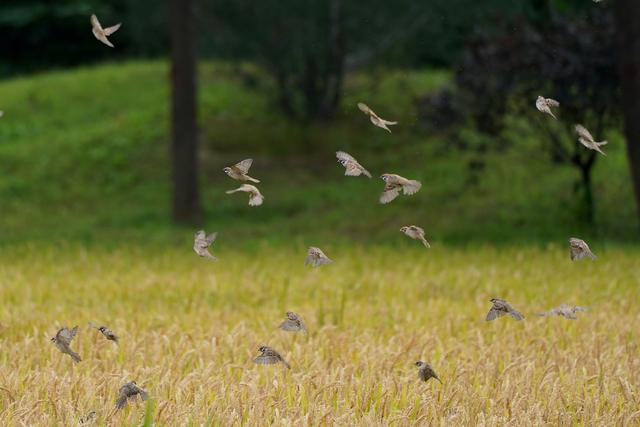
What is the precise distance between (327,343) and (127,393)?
5.82ft

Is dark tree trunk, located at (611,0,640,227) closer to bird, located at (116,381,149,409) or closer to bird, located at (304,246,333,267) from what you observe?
bird, located at (304,246,333,267)

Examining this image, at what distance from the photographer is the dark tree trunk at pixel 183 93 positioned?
51.2 feet

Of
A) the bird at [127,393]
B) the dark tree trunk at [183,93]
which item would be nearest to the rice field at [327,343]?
the bird at [127,393]

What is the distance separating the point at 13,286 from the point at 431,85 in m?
18.7

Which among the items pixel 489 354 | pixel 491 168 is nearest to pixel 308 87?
pixel 491 168

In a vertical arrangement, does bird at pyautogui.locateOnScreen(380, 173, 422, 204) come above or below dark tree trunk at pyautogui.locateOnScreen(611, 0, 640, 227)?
above

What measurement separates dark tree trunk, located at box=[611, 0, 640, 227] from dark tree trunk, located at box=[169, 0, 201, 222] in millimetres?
6925

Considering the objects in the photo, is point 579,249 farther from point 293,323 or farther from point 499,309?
point 293,323

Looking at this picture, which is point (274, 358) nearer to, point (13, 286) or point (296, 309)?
point (296, 309)

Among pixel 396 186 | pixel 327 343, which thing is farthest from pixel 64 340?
Result: pixel 396 186

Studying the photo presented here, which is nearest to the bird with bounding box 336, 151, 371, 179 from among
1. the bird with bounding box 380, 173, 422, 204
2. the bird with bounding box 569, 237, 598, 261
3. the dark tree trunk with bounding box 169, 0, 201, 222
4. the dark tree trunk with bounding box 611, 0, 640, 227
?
the bird with bounding box 380, 173, 422, 204

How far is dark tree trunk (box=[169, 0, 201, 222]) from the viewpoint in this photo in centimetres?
1560

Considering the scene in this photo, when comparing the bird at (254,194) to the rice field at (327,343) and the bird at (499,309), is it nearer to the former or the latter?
the rice field at (327,343)

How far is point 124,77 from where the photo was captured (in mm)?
28453
